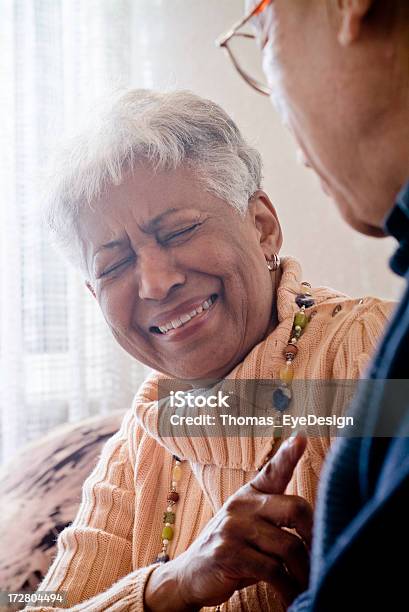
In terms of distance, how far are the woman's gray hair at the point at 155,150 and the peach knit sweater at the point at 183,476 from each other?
0.18 m

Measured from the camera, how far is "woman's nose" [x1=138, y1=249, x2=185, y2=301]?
0.97 m

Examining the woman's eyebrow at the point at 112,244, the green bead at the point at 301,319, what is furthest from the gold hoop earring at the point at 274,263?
the woman's eyebrow at the point at 112,244

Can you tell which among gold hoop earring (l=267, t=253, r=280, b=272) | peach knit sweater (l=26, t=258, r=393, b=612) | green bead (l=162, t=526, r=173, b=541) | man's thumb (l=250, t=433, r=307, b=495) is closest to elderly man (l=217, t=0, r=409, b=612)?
man's thumb (l=250, t=433, r=307, b=495)

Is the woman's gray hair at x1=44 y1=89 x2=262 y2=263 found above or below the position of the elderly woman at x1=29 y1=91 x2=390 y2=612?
above

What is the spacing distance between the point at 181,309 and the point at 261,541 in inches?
15.1

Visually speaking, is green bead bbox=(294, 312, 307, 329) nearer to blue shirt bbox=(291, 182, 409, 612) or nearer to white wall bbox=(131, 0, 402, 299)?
blue shirt bbox=(291, 182, 409, 612)

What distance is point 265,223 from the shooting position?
1.06 meters

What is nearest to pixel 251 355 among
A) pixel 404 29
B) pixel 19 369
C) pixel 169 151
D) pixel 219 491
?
pixel 219 491

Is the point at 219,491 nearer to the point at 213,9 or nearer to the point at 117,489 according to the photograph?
the point at 117,489

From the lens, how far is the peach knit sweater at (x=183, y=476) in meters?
0.88

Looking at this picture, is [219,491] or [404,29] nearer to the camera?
[404,29]

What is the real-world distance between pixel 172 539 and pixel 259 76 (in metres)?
1.55

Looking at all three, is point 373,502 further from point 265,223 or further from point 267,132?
point 267,132

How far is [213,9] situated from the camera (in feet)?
7.27
